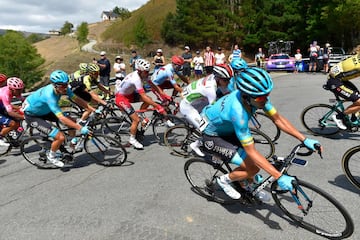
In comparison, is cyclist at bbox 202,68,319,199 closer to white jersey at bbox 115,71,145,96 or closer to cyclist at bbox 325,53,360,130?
white jersey at bbox 115,71,145,96

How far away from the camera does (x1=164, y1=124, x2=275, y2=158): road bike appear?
5448 millimetres

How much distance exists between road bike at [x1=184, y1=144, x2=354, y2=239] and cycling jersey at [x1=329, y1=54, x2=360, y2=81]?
3.53 m

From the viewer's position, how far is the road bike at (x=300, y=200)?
3049 millimetres

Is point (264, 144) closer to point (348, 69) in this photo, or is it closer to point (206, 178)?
point (206, 178)

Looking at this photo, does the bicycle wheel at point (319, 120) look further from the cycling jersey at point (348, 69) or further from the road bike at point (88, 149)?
the road bike at point (88, 149)

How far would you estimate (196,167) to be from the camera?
432cm

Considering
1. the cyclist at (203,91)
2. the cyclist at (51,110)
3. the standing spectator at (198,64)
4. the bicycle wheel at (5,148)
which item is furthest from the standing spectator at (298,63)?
the bicycle wheel at (5,148)

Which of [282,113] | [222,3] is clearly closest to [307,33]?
[222,3]

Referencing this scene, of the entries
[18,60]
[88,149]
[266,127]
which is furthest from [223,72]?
[18,60]

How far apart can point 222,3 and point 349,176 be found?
5033 centimetres

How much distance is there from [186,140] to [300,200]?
9.60 ft

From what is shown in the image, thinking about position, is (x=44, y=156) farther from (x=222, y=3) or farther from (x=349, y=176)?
(x=222, y=3)

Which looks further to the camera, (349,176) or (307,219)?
(349,176)

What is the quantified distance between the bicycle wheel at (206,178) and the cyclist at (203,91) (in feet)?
3.41
